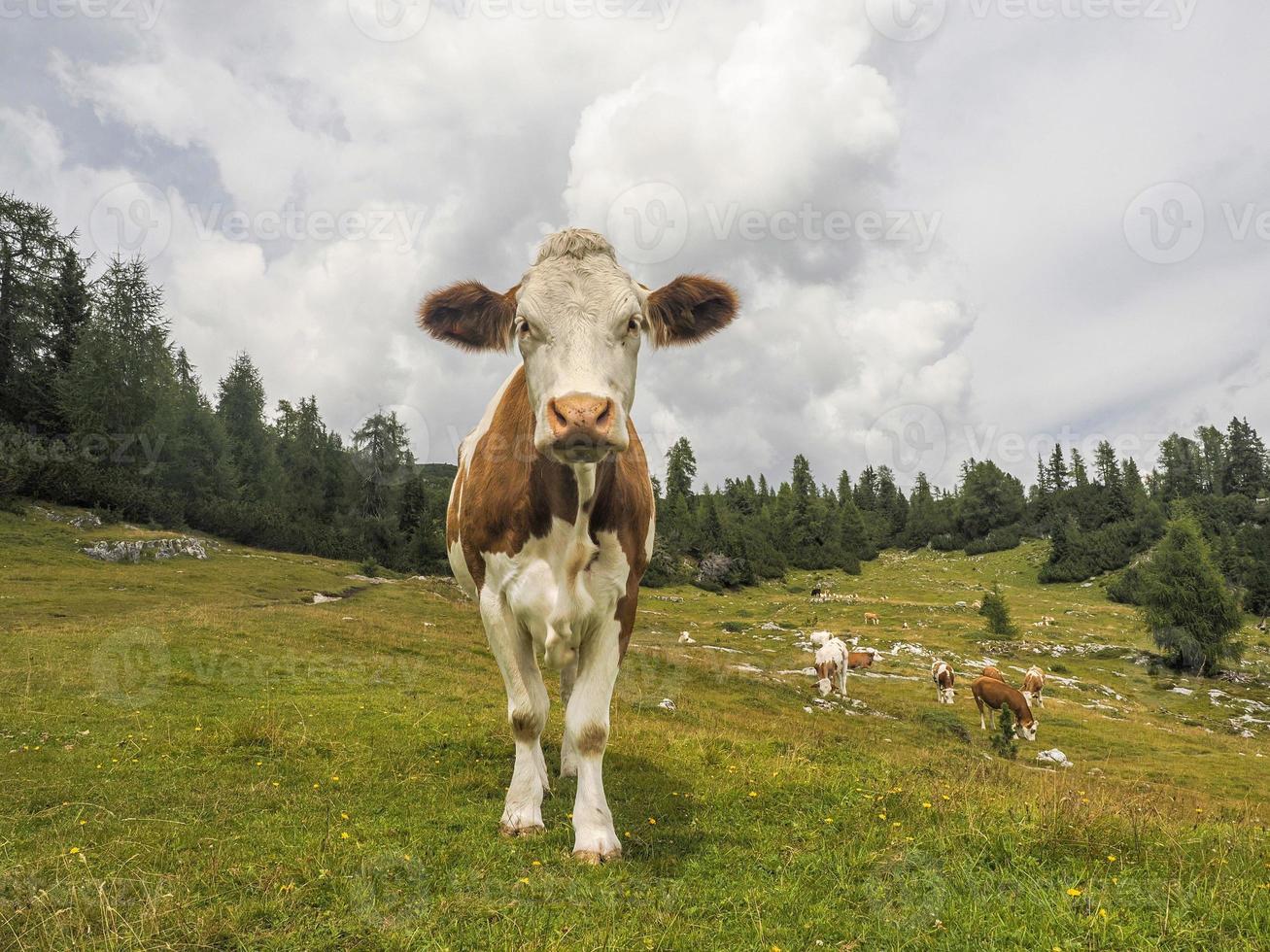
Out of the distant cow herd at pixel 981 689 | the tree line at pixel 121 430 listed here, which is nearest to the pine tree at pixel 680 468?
the tree line at pixel 121 430

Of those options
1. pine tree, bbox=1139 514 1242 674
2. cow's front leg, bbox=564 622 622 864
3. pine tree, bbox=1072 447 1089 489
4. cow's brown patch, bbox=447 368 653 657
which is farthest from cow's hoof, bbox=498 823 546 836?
pine tree, bbox=1072 447 1089 489

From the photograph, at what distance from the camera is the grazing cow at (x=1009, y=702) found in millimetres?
20844

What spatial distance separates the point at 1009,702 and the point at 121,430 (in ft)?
197

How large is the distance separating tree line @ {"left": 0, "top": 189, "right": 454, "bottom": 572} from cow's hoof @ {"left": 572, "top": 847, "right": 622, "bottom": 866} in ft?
156

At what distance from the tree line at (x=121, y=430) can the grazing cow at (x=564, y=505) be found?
46.7 meters

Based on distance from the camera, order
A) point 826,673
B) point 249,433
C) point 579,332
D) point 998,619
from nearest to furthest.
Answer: point 579,332
point 826,673
point 998,619
point 249,433

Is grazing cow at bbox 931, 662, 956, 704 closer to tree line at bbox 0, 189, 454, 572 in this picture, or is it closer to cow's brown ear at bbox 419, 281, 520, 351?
cow's brown ear at bbox 419, 281, 520, 351

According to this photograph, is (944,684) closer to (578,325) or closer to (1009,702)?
(1009,702)

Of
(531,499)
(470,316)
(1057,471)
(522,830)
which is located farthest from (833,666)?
(1057,471)

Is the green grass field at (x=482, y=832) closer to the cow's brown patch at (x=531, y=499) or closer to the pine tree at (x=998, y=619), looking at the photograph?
the cow's brown patch at (x=531, y=499)

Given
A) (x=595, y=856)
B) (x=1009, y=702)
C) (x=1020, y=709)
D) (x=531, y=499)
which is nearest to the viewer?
(x=595, y=856)

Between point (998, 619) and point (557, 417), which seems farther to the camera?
point (998, 619)

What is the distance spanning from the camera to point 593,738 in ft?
16.6

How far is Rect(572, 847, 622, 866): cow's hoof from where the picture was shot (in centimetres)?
445
